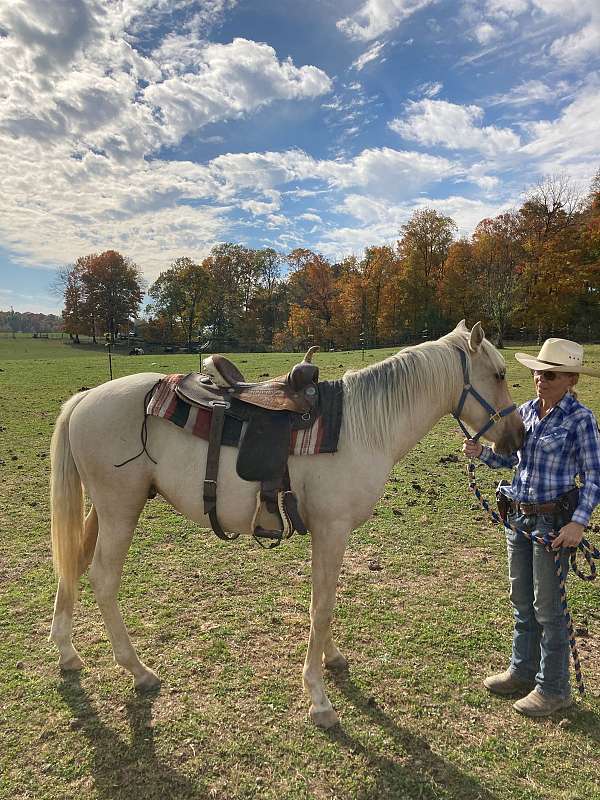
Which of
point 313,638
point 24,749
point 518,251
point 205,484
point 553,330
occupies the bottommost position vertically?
point 24,749

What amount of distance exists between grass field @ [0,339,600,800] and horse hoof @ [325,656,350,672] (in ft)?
0.24

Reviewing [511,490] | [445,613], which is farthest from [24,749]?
[511,490]

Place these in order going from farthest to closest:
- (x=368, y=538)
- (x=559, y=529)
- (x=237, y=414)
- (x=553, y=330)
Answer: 1. (x=553, y=330)
2. (x=368, y=538)
3. (x=237, y=414)
4. (x=559, y=529)

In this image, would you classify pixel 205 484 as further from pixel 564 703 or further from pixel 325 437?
pixel 564 703

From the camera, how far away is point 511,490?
2824mm

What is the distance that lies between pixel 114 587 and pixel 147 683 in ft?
2.12

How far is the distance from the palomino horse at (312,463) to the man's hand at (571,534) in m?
0.58

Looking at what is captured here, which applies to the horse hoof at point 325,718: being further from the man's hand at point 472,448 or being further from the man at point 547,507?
the man's hand at point 472,448

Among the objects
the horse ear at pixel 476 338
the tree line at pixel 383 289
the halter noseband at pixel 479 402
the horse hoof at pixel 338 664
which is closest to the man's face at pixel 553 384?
the halter noseband at pixel 479 402

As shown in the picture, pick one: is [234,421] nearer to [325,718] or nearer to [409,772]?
[325,718]

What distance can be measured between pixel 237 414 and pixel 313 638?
4.94ft

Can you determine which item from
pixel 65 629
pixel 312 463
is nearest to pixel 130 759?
pixel 65 629

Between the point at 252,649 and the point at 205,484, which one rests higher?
the point at 205,484

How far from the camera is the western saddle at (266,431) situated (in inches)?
105
